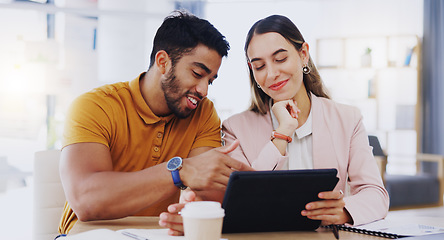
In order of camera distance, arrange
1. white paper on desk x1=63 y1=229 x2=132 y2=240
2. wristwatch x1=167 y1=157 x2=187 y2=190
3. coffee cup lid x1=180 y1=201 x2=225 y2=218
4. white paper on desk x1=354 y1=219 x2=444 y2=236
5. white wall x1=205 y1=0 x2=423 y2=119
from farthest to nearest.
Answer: white wall x1=205 y1=0 x2=423 y2=119 → wristwatch x1=167 y1=157 x2=187 y2=190 → white paper on desk x1=354 y1=219 x2=444 y2=236 → white paper on desk x1=63 y1=229 x2=132 y2=240 → coffee cup lid x1=180 y1=201 x2=225 y2=218

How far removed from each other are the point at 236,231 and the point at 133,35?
3920 mm

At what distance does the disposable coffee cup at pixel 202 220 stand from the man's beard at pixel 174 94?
2.92ft

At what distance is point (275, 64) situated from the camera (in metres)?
1.70

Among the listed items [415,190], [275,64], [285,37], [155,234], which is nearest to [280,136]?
[275,64]

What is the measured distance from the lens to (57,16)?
4.42 meters

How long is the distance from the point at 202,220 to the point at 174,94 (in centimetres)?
93

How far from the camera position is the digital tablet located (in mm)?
1015

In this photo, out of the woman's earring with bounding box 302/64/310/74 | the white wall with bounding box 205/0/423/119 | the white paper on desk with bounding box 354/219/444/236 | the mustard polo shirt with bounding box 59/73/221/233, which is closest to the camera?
the white paper on desk with bounding box 354/219/444/236

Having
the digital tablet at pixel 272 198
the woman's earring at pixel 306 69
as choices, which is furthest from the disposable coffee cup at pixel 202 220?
the woman's earring at pixel 306 69

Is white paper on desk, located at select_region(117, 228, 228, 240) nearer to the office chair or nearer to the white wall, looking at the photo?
the office chair

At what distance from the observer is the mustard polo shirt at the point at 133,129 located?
5.16 feet

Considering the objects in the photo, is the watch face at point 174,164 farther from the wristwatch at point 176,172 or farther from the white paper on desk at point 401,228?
the white paper on desk at point 401,228

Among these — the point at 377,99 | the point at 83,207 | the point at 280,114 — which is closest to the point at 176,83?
the point at 280,114

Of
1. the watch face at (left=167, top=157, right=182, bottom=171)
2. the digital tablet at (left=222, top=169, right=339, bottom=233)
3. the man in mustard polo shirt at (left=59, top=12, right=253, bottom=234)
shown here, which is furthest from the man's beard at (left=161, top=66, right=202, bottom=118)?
the digital tablet at (left=222, top=169, right=339, bottom=233)
